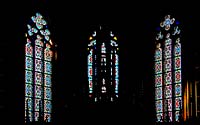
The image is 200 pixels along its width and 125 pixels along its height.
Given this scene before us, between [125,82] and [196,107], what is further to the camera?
[125,82]

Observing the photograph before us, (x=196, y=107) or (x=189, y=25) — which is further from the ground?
(x=189, y=25)

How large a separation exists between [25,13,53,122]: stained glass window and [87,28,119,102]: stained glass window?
142cm

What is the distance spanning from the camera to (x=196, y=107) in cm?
3412

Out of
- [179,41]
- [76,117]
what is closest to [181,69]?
[179,41]

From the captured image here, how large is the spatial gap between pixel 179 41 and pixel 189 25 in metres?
0.76

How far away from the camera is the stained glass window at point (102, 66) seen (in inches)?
1398

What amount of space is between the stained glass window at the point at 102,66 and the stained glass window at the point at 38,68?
1.42 meters

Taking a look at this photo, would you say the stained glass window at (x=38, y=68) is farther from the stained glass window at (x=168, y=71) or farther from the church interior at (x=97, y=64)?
the stained glass window at (x=168, y=71)

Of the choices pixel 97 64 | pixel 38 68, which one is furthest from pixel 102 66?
pixel 38 68

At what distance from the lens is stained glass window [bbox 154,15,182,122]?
116 ft

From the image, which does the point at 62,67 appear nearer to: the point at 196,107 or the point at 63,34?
the point at 63,34

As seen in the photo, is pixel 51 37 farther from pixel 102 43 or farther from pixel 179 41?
pixel 179 41

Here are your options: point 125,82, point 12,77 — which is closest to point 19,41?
point 12,77

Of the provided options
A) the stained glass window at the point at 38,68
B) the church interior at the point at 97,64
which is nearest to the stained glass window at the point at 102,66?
the church interior at the point at 97,64
